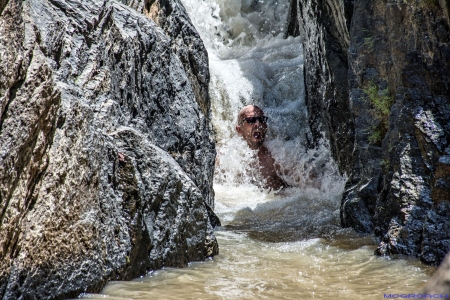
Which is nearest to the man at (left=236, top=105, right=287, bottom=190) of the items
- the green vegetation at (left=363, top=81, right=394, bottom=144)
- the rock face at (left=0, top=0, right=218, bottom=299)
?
the green vegetation at (left=363, top=81, right=394, bottom=144)

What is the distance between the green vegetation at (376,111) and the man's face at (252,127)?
14.2ft

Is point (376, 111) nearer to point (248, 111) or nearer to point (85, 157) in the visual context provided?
point (85, 157)

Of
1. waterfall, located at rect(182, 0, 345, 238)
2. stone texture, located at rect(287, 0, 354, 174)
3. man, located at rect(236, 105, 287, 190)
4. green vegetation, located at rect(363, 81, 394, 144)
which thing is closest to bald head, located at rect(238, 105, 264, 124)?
man, located at rect(236, 105, 287, 190)

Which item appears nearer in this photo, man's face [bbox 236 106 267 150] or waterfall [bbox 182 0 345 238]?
waterfall [bbox 182 0 345 238]

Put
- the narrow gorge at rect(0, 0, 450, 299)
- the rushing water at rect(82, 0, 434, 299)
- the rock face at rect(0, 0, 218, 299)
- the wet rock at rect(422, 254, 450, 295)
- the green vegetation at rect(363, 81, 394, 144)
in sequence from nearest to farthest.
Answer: the wet rock at rect(422, 254, 450, 295) → the rock face at rect(0, 0, 218, 299) → the narrow gorge at rect(0, 0, 450, 299) → the rushing water at rect(82, 0, 434, 299) → the green vegetation at rect(363, 81, 394, 144)

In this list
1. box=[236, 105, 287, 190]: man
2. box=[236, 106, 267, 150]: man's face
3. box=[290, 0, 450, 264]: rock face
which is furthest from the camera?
box=[236, 106, 267, 150]: man's face

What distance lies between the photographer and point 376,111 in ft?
15.1

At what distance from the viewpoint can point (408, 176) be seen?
370 cm

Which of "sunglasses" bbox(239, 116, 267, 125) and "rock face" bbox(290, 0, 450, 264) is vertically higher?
"sunglasses" bbox(239, 116, 267, 125)

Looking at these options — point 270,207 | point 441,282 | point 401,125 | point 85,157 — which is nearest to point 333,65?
point 270,207

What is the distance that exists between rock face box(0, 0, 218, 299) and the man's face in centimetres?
432

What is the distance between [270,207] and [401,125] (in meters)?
2.98

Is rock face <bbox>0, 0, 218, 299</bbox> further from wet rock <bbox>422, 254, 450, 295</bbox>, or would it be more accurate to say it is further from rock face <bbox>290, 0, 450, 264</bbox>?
wet rock <bbox>422, 254, 450, 295</bbox>

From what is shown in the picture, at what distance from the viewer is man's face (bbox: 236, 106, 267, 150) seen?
8969 millimetres
